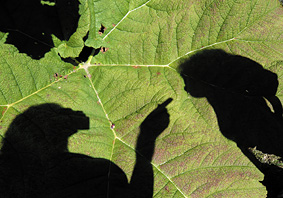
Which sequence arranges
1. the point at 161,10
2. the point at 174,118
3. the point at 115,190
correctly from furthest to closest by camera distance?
the point at 161,10
the point at 174,118
the point at 115,190

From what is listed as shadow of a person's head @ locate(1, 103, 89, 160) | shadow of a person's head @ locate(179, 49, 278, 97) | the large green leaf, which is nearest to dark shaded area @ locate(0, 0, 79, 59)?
the large green leaf

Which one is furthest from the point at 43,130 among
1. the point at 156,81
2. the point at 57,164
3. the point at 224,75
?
the point at 224,75

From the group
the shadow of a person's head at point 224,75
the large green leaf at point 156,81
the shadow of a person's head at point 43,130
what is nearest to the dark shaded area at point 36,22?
the large green leaf at point 156,81

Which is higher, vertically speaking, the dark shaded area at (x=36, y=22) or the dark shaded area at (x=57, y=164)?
the dark shaded area at (x=36, y=22)

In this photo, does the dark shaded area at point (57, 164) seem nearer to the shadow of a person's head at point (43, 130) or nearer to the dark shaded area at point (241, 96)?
the shadow of a person's head at point (43, 130)

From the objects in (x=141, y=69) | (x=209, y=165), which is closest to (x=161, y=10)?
(x=141, y=69)

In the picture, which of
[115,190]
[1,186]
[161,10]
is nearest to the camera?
[1,186]

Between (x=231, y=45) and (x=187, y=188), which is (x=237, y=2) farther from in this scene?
(x=187, y=188)
